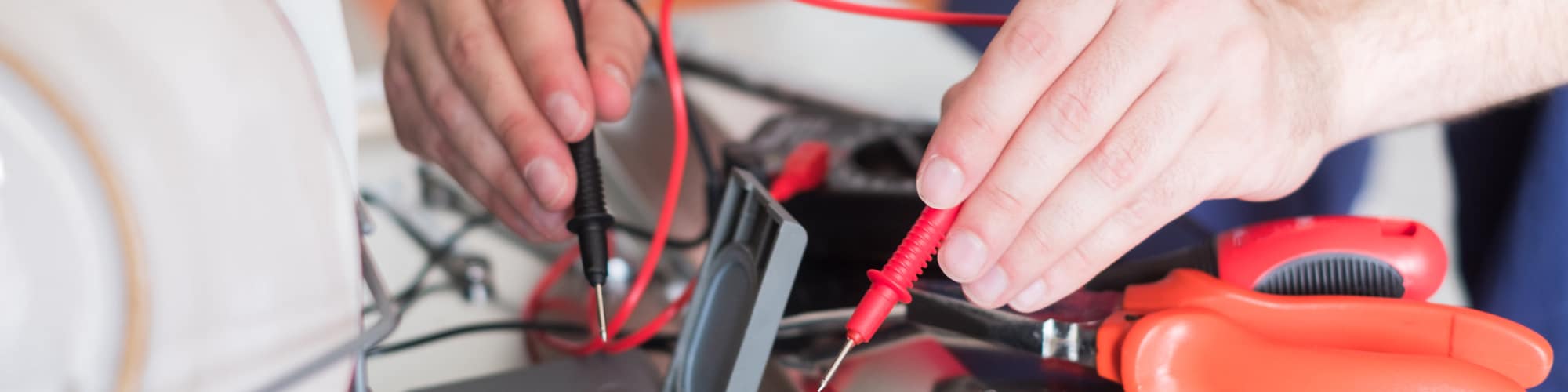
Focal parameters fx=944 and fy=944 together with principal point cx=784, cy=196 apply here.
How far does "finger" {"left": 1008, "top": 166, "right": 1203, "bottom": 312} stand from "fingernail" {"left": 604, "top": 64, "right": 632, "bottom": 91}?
0.21 meters

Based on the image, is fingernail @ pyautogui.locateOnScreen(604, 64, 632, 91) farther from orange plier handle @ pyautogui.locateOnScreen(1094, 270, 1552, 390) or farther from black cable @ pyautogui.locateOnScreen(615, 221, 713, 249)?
orange plier handle @ pyautogui.locateOnScreen(1094, 270, 1552, 390)

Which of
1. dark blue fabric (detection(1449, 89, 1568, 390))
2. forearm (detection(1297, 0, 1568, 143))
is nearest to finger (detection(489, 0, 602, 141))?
forearm (detection(1297, 0, 1568, 143))

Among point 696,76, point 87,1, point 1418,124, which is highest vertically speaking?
point 87,1

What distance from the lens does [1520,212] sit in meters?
0.57

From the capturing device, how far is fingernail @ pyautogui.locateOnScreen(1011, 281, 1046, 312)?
0.39 m

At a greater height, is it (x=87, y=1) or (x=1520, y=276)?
(x=87, y=1)

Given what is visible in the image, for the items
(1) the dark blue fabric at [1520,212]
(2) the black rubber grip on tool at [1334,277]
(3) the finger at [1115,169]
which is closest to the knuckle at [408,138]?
(3) the finger at [1115,169]

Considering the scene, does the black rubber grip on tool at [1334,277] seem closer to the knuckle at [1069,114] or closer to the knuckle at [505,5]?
the knuckle at [1069,114]

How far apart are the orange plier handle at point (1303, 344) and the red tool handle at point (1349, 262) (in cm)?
2

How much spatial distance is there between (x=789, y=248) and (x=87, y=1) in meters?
0.20

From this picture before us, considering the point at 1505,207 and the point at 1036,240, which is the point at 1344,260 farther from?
the point at 1505,207

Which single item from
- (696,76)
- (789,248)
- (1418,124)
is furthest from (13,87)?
(696,76)

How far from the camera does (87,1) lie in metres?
0.20

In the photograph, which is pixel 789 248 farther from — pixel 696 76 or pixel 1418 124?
pixel 696 76
